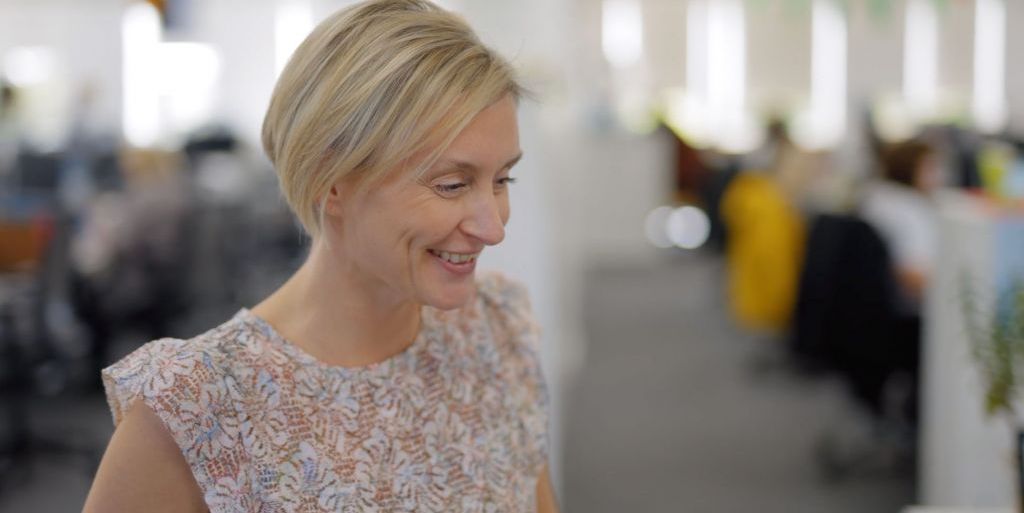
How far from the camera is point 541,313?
173 inches

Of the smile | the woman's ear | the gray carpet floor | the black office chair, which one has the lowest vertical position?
the gray carpet floor

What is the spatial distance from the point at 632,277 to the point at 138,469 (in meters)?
8.79

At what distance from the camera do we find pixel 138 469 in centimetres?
118

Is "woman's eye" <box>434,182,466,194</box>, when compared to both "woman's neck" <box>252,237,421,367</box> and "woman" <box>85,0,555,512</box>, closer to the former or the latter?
"woman" <box>85,0,555,512</box>

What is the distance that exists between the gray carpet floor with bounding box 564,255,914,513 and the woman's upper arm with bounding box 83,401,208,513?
10.1ft

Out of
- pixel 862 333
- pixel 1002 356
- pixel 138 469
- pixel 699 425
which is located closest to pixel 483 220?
pixel 138 469

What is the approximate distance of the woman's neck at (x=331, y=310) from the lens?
131 centimetres

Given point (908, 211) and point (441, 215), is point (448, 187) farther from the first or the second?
point (908, 211)

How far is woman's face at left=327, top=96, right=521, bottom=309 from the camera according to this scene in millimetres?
1198

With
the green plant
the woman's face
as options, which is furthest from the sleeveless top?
the green plant

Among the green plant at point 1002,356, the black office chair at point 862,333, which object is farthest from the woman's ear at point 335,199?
the black office chair at point 862,333

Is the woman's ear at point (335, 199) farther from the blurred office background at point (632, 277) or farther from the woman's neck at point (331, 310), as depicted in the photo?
the blurred office background at point (632, 277)

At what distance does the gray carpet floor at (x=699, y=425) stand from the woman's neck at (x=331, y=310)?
2.93m

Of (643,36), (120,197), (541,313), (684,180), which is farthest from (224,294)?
(643,36)
